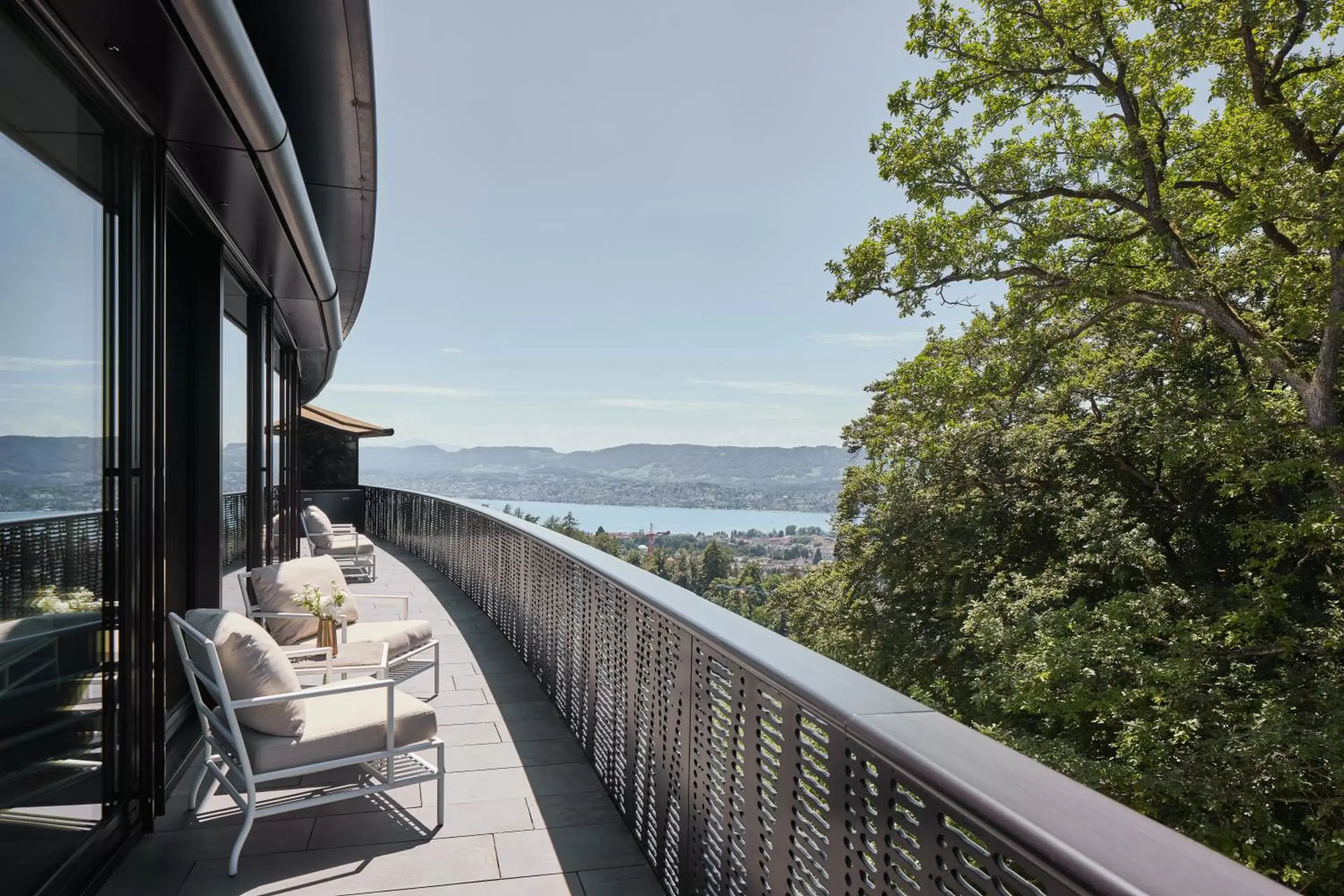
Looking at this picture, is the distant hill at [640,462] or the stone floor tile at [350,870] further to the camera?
the distant hill at [640,462]

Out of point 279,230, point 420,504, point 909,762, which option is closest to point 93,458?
point 279,230

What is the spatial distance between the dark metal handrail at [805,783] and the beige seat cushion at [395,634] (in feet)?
4.03

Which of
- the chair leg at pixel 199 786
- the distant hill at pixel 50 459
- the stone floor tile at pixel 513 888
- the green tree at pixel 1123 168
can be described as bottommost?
the stone floor tile at pixel 513 888

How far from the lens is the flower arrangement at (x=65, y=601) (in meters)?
2.53

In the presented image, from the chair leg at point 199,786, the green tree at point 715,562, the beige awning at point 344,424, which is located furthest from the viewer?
the green tree at point 715,562

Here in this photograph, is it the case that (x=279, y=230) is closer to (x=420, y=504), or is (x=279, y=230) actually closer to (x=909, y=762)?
(x=909, y=762)

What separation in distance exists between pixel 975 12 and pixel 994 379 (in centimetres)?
609

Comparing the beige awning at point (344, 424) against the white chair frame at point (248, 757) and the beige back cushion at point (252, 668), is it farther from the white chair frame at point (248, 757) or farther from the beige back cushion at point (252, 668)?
the beige back cushion at point (252, 668)

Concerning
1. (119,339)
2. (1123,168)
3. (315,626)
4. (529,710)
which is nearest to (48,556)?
(119,339)

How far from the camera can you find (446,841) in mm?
3418

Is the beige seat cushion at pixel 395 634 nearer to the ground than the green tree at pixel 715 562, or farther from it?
farther from it

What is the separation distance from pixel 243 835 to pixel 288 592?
232cm

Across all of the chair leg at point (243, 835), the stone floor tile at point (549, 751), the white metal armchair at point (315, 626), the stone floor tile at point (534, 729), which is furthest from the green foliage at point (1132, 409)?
the chair leg at point (243, 835)

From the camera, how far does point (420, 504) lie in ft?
43.3
